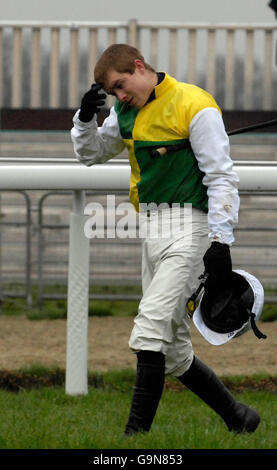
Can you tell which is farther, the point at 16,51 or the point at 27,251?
the point at 16,51

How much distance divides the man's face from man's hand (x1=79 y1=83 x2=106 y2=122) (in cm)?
4

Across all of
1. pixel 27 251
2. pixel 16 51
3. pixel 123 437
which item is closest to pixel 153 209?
pixel 123 437

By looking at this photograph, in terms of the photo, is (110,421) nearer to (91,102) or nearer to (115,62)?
(91,102)

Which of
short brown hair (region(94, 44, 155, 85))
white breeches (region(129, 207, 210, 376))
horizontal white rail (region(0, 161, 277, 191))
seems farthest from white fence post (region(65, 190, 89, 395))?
short brown hair (region(94, 44, 155, 85))

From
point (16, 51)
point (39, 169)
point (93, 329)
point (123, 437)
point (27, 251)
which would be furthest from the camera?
point (16, 51)

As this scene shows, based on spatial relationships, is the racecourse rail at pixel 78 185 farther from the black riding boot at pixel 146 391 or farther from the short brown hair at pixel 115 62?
the black riding boot at pixel 146 391

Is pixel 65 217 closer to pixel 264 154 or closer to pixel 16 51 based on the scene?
pixel 264 154

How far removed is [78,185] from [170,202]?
0.71 m

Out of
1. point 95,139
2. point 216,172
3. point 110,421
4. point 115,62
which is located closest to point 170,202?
point 216,172

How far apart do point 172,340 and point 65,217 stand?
6111mm

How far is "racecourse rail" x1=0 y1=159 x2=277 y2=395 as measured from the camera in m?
4.09

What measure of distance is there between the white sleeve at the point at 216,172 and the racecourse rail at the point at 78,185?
672mm

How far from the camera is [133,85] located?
11.5ft
